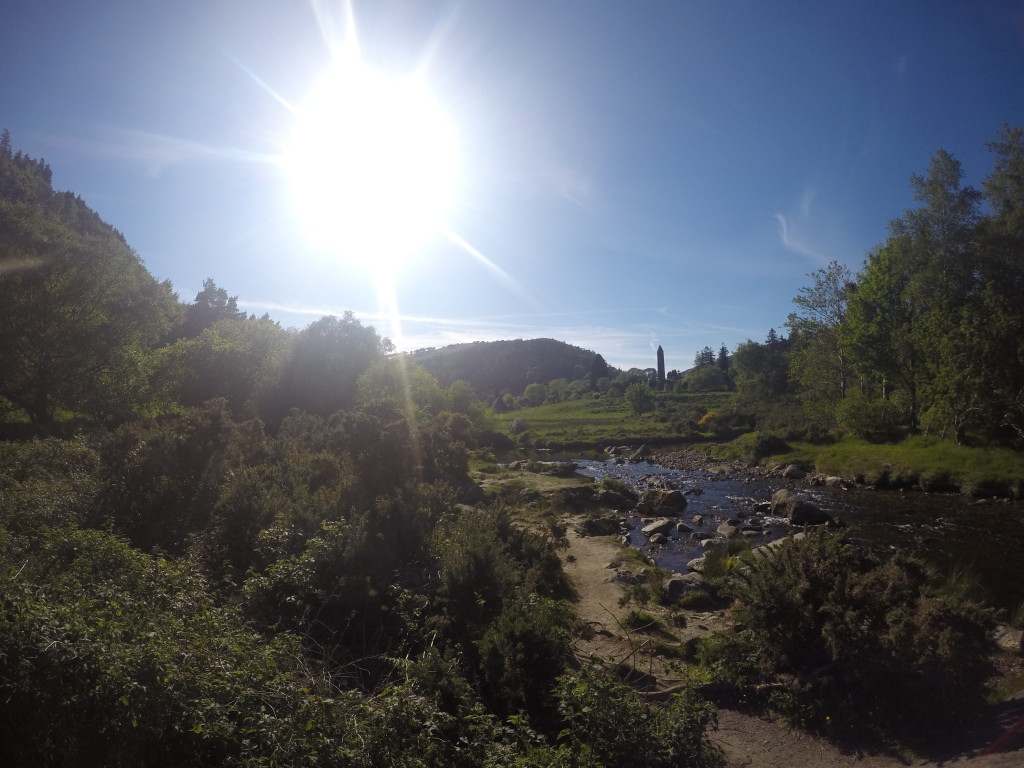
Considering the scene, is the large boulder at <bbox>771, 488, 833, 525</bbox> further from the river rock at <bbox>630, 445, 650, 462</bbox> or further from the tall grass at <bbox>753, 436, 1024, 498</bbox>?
the river rock at <bbox>630, 445, 650, 462</bbox>

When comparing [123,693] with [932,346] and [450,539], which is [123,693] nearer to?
[450,539]

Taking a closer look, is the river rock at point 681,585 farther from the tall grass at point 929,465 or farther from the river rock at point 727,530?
the tall grass at point 929,465

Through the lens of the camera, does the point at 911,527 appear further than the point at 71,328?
No

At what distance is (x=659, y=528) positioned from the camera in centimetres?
2359

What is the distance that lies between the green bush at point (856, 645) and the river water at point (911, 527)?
8.57m

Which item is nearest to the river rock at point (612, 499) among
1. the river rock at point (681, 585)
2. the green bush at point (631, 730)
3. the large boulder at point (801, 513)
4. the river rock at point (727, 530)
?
the river rock at point (727, 530)

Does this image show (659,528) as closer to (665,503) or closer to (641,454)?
(665,503)

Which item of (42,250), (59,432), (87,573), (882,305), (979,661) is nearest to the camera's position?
(979,661)

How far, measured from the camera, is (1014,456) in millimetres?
29297

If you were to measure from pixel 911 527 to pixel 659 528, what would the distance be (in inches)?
409

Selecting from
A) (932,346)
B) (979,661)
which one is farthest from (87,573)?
(932,346)

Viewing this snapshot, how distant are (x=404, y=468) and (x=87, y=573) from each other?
1155cm

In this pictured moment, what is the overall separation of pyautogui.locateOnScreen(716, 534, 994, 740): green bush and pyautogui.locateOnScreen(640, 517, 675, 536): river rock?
540 inches

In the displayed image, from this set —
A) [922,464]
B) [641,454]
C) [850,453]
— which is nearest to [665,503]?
[922,464]
